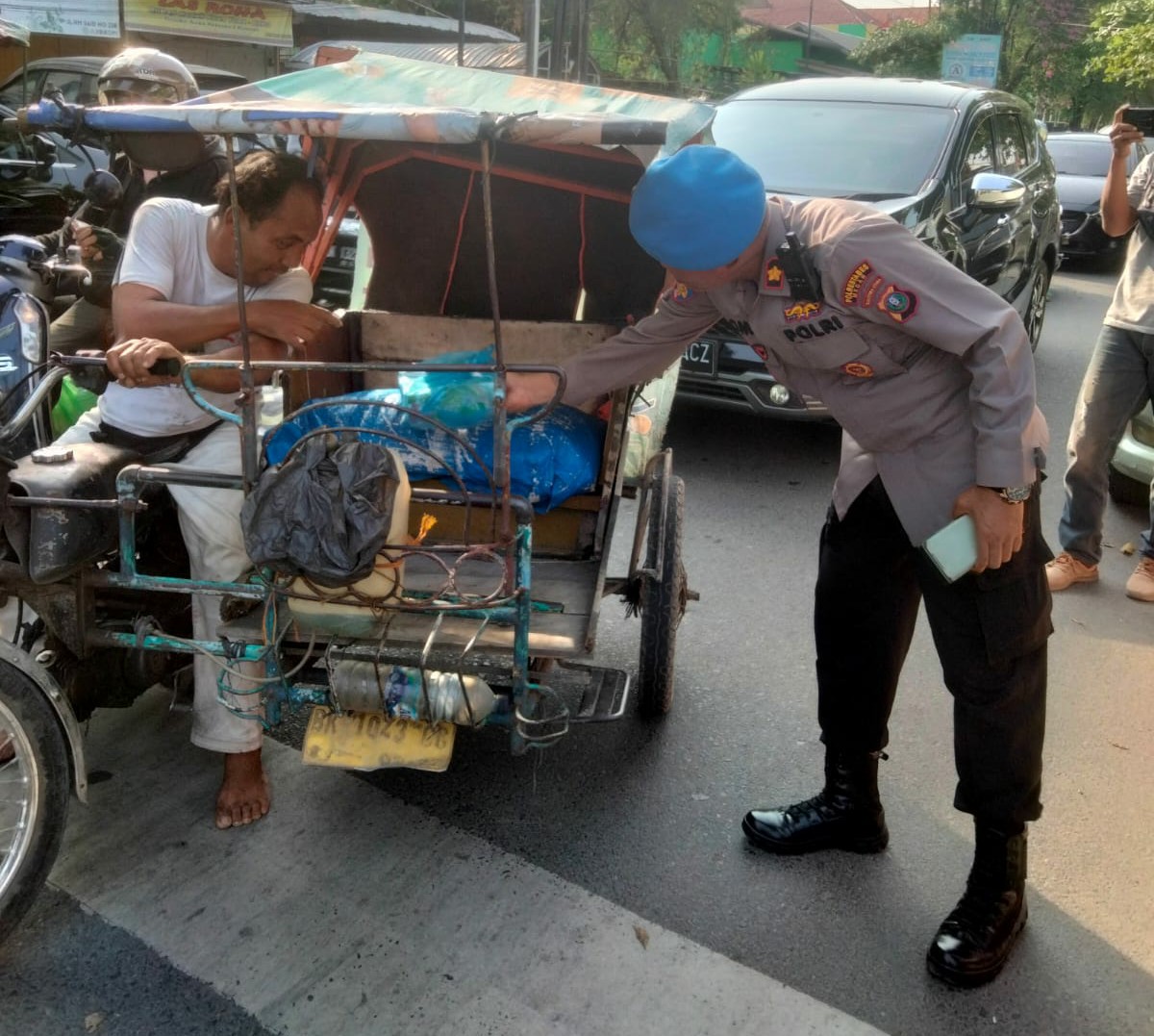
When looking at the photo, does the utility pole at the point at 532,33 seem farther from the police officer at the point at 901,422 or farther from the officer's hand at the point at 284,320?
the police officer at the point at 901,422

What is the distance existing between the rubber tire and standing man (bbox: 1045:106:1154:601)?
1.10 metres

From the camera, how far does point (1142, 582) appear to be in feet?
14.7

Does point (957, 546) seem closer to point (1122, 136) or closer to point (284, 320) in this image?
point (284, 320)

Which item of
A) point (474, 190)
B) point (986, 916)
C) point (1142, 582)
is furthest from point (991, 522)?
point (1142, 582)

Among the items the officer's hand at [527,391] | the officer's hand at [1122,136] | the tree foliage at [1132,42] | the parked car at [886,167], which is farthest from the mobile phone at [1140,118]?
the tree foliage at [1132,42]

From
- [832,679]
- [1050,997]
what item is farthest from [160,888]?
[1050,997]

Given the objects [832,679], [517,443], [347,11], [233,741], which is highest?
[347,11]

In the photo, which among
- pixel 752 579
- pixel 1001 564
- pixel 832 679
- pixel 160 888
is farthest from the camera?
pixel 752 579

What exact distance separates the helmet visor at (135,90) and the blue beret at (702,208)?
288 cm

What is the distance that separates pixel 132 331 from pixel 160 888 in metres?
1.39

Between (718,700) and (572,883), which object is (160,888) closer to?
(572,883)

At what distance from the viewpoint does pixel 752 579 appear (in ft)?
14.9

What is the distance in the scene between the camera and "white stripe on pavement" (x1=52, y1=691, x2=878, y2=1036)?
2291mm

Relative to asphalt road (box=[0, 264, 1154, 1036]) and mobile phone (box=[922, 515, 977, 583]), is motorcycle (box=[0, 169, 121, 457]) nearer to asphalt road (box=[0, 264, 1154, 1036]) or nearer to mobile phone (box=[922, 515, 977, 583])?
asphalt road (box=[0, 264, 1154, 1036])
